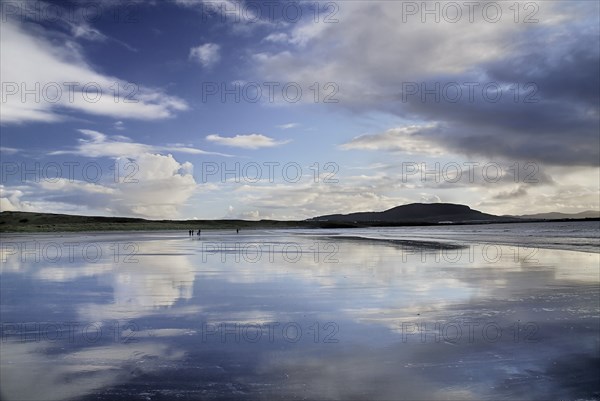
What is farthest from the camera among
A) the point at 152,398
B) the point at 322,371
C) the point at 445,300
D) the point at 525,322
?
the point at 445,300

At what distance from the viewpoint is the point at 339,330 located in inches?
402

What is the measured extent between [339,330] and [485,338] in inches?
114

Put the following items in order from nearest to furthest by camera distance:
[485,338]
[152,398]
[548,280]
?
[152,398] < [485,338] < [548,280]

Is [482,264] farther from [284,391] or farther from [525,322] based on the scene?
[284,391]

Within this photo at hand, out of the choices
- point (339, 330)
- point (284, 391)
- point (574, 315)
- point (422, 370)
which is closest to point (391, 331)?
point (339, 330)

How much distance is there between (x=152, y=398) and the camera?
6.26 metres

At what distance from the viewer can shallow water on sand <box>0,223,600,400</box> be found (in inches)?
267

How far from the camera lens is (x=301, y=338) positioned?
9.51 m

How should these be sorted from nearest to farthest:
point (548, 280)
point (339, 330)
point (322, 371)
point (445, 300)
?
1. point (322, 371)
2. point (339, 330)
3. point (445, 300)
4. point (548, 280)

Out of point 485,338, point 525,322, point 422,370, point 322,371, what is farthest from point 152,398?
point 525,322

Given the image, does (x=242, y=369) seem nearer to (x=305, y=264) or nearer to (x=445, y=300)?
(x=445, y=300)

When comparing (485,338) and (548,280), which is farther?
(548,280)

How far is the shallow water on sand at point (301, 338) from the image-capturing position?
6.79 metres

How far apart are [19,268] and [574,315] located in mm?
23144
